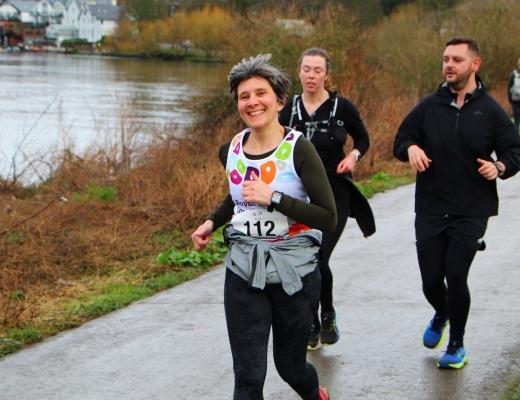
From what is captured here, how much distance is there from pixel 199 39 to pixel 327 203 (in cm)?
6222

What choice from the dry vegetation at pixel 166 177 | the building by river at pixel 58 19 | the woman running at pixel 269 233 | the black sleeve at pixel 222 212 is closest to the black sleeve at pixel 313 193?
the woman running at pixel 269 233

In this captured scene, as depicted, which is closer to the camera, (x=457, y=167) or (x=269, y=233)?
(x=269, y=233)

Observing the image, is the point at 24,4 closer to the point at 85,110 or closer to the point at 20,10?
the point at 20,10

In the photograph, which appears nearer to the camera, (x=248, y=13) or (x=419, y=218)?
(x=419, y=218)

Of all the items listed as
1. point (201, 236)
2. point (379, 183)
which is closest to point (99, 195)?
point (379, 183)

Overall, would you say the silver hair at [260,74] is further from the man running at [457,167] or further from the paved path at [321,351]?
the paved path at [321,351]

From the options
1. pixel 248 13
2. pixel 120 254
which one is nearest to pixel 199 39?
pixel 248 13

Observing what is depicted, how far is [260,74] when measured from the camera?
12.4ft

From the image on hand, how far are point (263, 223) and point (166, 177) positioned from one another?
27.2 feet

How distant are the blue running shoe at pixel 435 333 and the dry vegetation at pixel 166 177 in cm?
272

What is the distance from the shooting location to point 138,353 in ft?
18.4

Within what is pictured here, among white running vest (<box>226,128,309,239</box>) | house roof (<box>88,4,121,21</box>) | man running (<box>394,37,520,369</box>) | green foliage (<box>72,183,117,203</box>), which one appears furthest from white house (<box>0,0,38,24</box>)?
white running vest (<box>226,128,309,239</box>)

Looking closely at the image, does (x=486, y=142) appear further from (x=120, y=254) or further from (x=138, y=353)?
(x=120, y=254)

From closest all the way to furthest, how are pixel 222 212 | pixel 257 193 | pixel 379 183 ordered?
pixel 257 193
pixel 222 212
pixel 379 183
